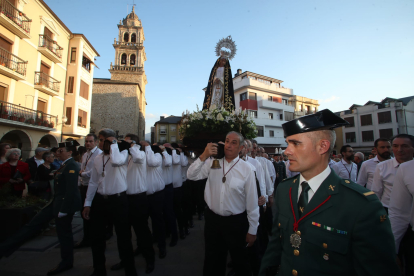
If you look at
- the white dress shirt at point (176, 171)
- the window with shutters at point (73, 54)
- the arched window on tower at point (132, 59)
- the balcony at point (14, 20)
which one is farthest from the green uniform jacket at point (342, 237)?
the arched window on tower at point (132, 59)

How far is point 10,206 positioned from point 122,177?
137 inches

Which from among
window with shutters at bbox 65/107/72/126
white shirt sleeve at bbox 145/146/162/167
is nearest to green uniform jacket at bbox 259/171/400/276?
white shirt sleeve at bbox 145/146/162/167

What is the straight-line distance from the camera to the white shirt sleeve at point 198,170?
9.72ft

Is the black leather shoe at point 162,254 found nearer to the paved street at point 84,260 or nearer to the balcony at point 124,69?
the paved street at point 84,260

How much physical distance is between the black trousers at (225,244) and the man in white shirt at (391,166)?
2212 millimetres

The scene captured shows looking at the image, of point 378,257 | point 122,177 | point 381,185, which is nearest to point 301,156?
point 378,257

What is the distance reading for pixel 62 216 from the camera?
3629 mm

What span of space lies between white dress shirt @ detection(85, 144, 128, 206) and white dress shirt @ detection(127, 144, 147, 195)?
0.60ft

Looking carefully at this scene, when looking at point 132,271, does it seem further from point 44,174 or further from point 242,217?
point 44,174

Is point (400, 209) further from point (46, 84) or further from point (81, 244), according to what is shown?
point (46, 84)

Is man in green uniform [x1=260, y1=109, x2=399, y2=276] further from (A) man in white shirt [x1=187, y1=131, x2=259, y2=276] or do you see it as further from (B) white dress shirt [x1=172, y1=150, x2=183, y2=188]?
(B) white dress shirt [x1=172, y1=150, x2=183, y2=188]

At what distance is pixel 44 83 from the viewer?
1706 centimetres

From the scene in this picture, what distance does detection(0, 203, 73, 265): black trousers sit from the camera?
11.5 ft

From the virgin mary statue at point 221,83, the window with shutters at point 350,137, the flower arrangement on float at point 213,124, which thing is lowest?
the flower arrangement on float at point 213,124
